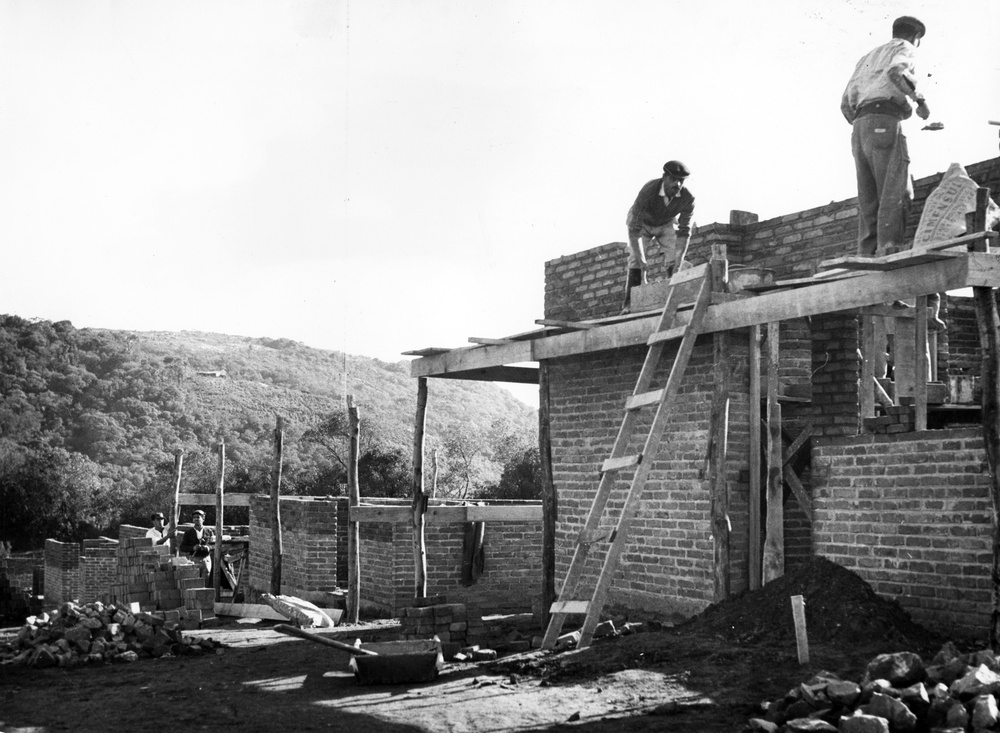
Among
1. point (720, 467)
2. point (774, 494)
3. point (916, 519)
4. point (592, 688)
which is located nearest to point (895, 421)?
point (916, 519)

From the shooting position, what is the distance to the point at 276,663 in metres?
11.3

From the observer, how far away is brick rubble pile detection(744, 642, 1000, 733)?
19.0 feet

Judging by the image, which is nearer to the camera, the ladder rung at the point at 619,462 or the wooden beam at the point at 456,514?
the ladder rung at the point at 619,462

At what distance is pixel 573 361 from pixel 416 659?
4163mm

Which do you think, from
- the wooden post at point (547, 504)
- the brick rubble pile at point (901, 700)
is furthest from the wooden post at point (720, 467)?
the brick rubble pile at point (901, 700)

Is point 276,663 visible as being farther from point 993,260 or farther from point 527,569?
point 993,260

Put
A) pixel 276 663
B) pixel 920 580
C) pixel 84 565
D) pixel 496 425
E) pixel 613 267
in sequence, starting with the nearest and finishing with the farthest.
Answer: pixel 920 580, pixel 276 663, pixel 613 267, pixel 84 565, pixel 496 425

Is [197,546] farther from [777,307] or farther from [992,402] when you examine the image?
[992,402]

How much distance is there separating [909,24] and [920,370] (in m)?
2.92

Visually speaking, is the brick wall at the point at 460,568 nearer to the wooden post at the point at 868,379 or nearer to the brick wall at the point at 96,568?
the wooden post at the point at 868,379

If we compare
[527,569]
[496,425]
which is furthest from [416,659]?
[496,425]

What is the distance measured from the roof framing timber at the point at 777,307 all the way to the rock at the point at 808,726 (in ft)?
10.4

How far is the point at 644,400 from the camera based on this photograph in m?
9.72

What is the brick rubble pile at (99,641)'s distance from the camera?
12141 mm
